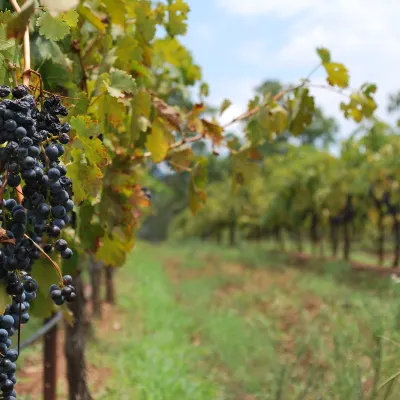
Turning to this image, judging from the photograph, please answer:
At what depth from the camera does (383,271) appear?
41.8 ft

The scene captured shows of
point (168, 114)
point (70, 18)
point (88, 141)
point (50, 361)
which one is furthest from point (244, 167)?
point (50, 361)

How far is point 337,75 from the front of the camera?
8.11 feet

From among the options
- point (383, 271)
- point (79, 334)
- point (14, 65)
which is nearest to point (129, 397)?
point (79, 334)

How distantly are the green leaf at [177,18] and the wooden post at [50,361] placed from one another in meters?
2.04

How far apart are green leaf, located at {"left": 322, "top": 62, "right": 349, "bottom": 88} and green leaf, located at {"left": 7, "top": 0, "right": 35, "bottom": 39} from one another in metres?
1.64

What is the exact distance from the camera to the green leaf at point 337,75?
2.45 m

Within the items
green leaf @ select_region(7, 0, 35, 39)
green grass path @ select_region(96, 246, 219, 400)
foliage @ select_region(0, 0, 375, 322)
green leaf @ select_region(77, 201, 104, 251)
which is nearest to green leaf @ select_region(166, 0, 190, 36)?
foliage @ select_region(0, 0, 375, 322)

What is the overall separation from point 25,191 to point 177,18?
1569mm

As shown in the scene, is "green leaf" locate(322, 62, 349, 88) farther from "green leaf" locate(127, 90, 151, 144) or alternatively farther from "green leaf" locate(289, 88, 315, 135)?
"green leaf" locate(127, 90, 151, 144)

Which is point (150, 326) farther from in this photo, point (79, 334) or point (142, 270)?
point (142, 270)

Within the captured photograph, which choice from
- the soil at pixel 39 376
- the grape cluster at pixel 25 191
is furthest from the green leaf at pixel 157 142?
the soil at pixel 39 376

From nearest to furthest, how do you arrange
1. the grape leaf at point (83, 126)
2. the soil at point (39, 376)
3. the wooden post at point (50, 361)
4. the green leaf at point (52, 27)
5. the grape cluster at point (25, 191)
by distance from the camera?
1. the grape cluster at point (25, 191)
2. the green leaf at point (52, 27)
3. the grape leaf at point (83, 126)
4. the wooden post at point (50, 361)
5. the soil at point (39, 376)

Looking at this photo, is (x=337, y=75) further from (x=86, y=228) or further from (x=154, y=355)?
(x=154, y=355)

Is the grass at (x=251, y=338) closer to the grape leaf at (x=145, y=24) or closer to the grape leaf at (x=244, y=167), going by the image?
the grape leaf at (x=244, y=167)
